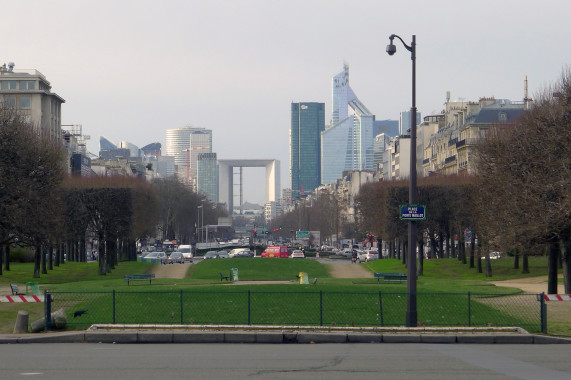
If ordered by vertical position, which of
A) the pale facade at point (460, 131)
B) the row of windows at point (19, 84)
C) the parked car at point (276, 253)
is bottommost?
the parked car at point (276, 253)

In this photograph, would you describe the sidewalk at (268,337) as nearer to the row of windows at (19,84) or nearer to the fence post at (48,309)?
the fence post at (48,309)

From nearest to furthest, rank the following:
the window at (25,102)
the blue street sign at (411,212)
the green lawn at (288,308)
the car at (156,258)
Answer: the blue street sign at (411,212)
the green lawn at (288,308)
the car at (156,258)
the window at (25,102)

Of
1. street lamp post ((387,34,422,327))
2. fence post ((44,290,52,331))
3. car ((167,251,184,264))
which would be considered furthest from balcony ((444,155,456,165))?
fence post ((44,290,52,331))

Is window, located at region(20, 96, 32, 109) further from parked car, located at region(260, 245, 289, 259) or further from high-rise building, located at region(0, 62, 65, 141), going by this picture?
parked car, located at region(260, 245, 289, 259)

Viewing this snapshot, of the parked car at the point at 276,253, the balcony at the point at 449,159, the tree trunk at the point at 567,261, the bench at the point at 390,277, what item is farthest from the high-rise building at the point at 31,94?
the tree trunk at the point at 567,261

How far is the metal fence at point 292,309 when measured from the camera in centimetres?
3100

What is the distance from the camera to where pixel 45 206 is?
67.4m

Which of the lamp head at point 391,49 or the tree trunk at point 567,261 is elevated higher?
the lamp head at point 391,49

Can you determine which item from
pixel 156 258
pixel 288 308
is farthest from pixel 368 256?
pixel 288 308
